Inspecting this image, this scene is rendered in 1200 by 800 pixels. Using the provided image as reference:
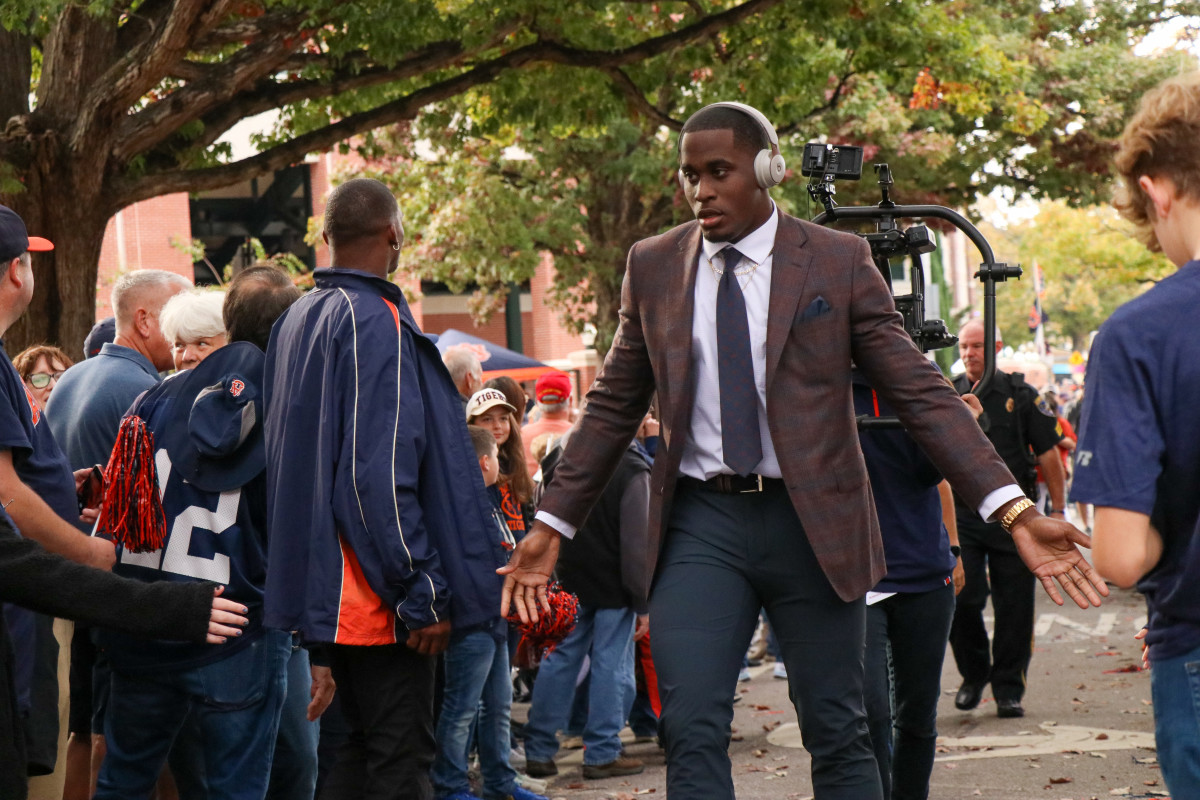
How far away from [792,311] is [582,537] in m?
4.13

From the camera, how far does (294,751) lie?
4.89 meters

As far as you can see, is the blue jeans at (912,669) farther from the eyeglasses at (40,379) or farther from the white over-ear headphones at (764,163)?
the eyeglasses at (40,379)

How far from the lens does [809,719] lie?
152 inches

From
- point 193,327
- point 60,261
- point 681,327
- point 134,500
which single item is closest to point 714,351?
point 681,327

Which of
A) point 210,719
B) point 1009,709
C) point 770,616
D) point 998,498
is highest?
point 998,498

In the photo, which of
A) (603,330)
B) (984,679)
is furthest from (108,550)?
(603,330)

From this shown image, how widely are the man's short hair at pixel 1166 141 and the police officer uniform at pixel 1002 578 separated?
582 cm

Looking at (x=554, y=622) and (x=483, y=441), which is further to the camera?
(x=483, y=441)

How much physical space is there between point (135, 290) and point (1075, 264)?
39.3 m

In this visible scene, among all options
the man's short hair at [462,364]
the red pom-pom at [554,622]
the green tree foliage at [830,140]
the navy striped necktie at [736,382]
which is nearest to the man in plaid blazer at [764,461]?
the navy striped necktie at [736,382]

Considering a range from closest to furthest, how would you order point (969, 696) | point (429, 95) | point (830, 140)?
Answer: 1. point (969, 696)
2. point (429, 95)
3. point (830, 140)

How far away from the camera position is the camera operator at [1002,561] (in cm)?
879

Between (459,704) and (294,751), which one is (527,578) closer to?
(294,751)

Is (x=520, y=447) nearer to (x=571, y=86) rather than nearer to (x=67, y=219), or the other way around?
(x=67, y=219)
